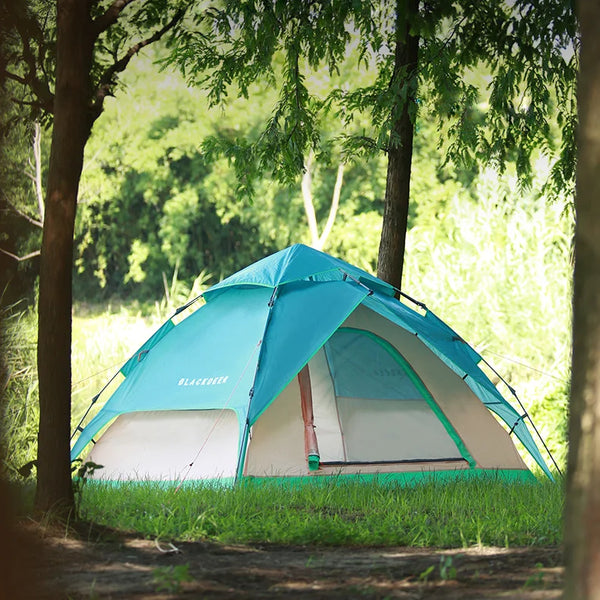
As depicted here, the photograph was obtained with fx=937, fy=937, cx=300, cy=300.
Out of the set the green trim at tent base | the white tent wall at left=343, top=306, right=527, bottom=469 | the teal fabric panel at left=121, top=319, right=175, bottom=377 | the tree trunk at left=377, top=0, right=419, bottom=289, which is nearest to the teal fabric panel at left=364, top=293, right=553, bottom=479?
the white tent wall at left=343, top=306, right=527, bottom=469

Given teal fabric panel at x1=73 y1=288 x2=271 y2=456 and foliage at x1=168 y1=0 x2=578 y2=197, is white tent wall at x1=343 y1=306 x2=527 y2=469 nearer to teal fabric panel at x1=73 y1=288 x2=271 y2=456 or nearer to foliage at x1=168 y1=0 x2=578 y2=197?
teal fabric panel at x1=73 y1=288 x2=271 y2=456

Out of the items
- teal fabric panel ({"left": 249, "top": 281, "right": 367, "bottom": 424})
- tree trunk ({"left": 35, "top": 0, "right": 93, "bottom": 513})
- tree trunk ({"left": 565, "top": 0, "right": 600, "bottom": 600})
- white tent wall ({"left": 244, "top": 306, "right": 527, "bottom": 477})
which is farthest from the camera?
white tent wall ({"left": 244, "top": 306, "right": 527, "bottom": 477})

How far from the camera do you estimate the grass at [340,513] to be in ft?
15.6

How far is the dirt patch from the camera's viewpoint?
11.4ft

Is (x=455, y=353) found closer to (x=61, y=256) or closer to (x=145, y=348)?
(x=145, y=348)

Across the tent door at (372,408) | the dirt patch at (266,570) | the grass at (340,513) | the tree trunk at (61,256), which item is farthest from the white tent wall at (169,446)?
the dirt patch at (266,570)

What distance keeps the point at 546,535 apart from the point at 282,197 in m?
24.3

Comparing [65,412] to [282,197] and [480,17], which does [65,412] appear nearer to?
[480,17]

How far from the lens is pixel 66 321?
4.78 m

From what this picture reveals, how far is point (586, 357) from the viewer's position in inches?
107

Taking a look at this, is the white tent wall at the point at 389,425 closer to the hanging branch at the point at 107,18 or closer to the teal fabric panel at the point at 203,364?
the teal fabric panel at the point at 203,364

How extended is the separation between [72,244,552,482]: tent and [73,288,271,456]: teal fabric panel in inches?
0.5

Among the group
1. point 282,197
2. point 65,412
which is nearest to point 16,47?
point 65,412

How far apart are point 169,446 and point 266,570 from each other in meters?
3.44
